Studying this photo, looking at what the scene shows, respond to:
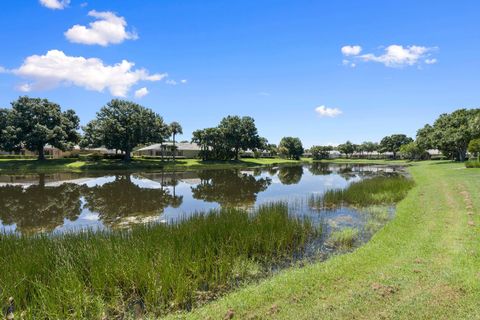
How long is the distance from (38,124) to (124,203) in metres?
45.2

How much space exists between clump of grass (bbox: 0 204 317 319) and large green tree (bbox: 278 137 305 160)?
11665 cm

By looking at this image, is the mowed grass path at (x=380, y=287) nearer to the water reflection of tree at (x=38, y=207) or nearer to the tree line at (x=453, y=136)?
the water reflection of tree at (x=38, y=207)

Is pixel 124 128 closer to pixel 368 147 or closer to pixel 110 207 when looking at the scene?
pixel 110 207

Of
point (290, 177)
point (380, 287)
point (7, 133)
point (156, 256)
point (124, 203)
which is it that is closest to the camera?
point (380, 287)

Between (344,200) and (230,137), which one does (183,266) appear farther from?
(230,137)

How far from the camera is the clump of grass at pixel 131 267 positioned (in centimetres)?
633

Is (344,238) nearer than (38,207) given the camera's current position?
Yes

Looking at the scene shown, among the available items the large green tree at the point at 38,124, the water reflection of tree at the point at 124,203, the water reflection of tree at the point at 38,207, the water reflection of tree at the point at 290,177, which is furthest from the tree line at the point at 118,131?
the water reflection of tree at the point at 124,203

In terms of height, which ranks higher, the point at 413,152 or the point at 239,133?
the point at 239,133

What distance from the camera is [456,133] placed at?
57500 millimetres

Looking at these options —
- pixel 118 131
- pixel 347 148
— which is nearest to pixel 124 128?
pixel 118 131

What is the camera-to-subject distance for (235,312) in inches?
233

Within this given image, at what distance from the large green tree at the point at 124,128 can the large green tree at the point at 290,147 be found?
65.9 metres

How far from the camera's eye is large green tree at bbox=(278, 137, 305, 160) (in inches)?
4946
